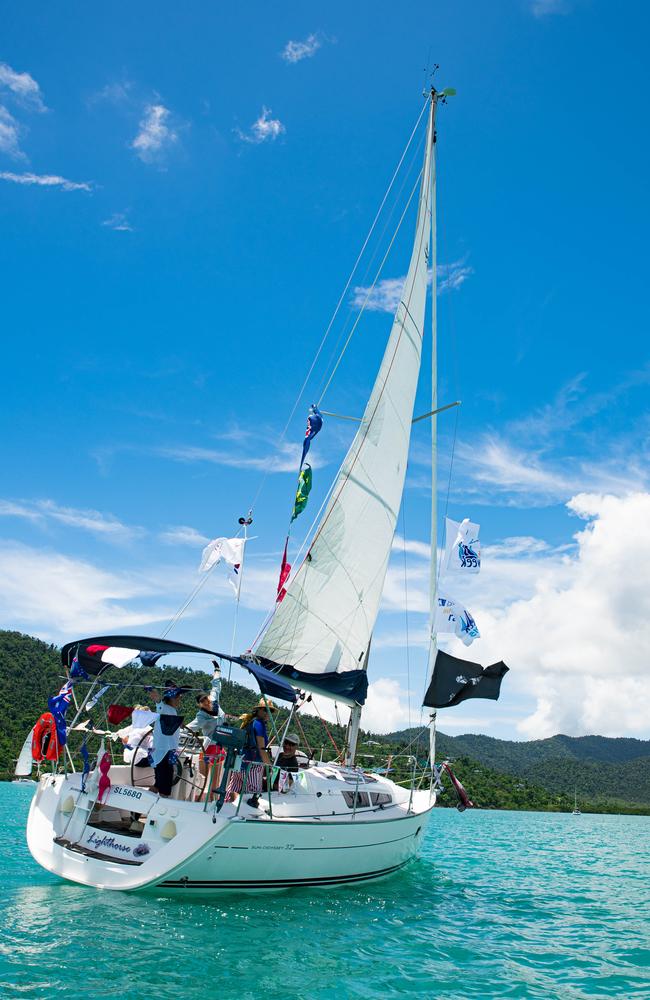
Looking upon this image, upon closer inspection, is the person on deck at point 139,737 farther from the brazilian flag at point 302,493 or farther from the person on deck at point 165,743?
the brazilian flag at point 302,493

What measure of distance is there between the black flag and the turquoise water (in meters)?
4.06

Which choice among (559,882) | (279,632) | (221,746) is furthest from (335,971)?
(559,882)

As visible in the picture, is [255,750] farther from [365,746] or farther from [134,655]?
[365,746]

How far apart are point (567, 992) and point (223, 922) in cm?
448

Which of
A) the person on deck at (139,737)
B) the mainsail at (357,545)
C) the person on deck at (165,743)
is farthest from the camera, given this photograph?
Result: the mainsail at (357,545)

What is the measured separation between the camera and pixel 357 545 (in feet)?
53.2

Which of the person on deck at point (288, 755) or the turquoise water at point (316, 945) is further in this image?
the person on deck at point (288, 755)

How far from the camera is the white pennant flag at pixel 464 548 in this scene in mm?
18250

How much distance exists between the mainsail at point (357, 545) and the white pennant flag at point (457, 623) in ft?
7.26

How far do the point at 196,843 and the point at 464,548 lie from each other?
10967 mm

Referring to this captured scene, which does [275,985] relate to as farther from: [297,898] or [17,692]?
[17,692]

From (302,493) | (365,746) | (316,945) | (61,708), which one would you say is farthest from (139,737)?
(365,746)

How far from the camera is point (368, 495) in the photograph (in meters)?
16.8

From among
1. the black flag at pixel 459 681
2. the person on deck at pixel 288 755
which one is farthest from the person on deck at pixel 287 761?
the black flag at pixel 459 681
